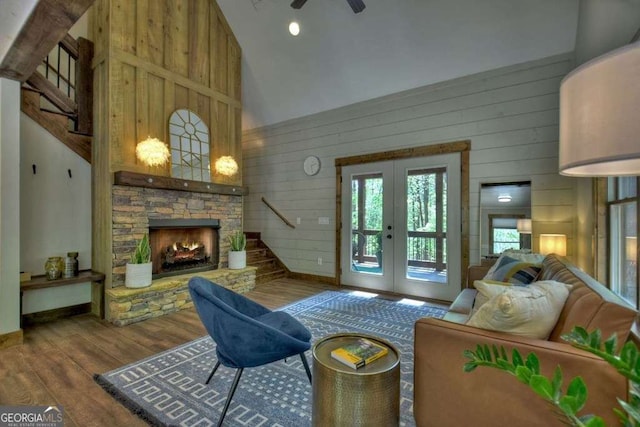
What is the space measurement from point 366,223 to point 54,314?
4.38 meters

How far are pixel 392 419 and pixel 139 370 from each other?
209 cm

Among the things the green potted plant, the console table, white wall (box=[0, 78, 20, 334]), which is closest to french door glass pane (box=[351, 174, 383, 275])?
the console table

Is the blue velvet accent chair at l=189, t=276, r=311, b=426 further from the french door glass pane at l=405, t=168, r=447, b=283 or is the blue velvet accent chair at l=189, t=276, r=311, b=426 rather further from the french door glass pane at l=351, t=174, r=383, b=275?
the french door glass pane at l=351, t=174, r=383, b=275

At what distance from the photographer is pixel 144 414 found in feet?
6.41

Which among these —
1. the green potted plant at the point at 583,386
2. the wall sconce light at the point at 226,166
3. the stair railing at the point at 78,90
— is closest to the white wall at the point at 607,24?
the green potted plant at the point at 583,386

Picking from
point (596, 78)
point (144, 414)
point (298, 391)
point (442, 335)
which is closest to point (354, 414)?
point (442, 335)

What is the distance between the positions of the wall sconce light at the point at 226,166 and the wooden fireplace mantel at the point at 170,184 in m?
0.23

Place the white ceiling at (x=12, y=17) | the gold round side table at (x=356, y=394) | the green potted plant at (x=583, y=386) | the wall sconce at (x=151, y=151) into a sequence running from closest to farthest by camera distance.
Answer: the green potted plant at (x=583, y=386) < the gold round side table at (x=356, y=394) < the white ceiling at (x=12, y=17) < the wall sconce at (x=151, y=151)

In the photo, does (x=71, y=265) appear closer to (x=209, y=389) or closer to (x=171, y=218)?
(x=171, y=218)

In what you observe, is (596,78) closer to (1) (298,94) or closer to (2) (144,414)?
(2) (144,414)

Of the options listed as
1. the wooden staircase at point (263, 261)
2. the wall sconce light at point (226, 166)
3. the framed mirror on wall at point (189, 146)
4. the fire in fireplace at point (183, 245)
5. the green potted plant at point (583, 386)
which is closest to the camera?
the green potted plant at point (583, 386)

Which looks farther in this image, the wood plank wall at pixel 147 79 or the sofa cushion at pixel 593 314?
the wood plank wall at pixel 147 79

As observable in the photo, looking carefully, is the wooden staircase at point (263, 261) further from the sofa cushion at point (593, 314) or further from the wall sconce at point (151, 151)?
the sofa cushion at point (593, 314)

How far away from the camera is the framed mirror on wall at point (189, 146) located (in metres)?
4.41
